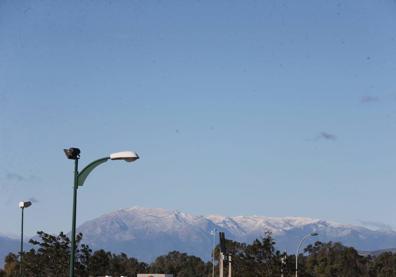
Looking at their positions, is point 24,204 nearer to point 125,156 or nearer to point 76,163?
point 76,163

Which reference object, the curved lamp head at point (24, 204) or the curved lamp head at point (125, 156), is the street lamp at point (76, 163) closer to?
the curved lamp head at point (125, 156)

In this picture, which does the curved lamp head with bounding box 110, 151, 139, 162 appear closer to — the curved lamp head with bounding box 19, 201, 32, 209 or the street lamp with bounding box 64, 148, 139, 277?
the street lamp with bounding box 64, 148, 139, 277

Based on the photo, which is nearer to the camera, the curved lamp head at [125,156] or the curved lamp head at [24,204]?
the curved lamp head at [125,156]

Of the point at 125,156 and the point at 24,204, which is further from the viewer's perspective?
the point at 24,204

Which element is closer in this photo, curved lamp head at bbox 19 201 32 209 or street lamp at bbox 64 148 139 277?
street lamp at bbox 64 148 139 277

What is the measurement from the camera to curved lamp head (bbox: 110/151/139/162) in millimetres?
26500

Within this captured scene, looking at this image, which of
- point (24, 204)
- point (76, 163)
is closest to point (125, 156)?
point (76, 163)

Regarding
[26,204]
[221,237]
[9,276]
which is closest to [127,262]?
[9,276]

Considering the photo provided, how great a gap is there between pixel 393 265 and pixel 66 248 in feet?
245

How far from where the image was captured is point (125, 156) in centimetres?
2658

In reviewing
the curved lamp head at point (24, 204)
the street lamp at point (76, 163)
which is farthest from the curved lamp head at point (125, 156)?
the curved lamp head at point (24, 204)

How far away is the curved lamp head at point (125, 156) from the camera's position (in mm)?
26500

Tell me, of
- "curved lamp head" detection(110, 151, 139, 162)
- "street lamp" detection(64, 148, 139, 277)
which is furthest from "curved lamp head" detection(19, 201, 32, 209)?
"curved lamp head" detection(110, 151, 139, 162)

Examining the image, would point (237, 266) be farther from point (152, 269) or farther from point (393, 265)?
point (152, 269)
